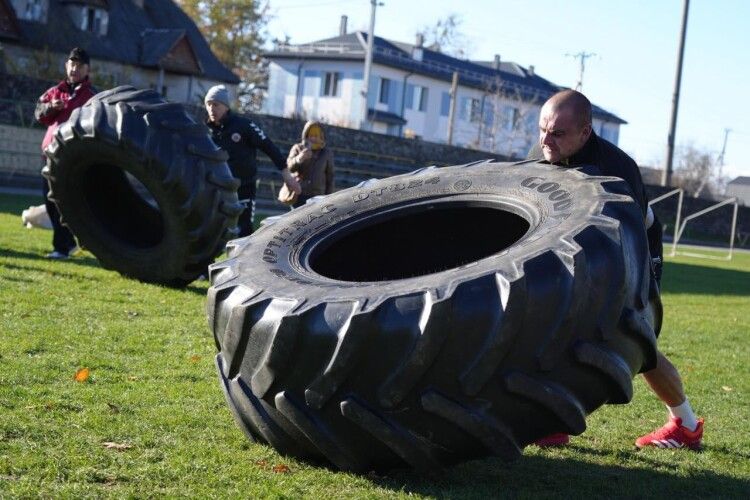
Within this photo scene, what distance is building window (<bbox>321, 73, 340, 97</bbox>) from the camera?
76.2m

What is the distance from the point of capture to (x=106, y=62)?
162 ft

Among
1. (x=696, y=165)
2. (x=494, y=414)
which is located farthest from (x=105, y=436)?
(x=696, y=165)

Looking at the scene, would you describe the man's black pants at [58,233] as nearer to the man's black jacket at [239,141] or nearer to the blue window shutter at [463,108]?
the man's black jacket at [239,141]

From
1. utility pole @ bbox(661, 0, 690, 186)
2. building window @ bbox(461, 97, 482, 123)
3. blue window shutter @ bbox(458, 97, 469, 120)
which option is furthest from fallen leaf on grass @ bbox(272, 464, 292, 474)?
blue window shutter @ bbox(458, 97, 469, 120)

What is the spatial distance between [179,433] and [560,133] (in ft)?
7.30

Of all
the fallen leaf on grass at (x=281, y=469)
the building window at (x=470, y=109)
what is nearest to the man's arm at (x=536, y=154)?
the fallen leaf on grass at (x=281, y=469)

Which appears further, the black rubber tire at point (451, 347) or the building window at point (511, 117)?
the building window at point (511, 117)

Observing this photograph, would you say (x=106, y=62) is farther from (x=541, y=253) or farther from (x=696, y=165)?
(x=696, y=165)

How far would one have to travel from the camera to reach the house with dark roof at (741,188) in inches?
1946

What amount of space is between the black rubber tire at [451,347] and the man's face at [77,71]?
6895 mm

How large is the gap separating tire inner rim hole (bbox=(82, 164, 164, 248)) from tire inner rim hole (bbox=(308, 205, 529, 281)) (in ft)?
15.9

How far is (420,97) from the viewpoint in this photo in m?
79.5

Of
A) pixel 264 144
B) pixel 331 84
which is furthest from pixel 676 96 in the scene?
pixel 264 144

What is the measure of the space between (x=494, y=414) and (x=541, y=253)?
0.62 metres
